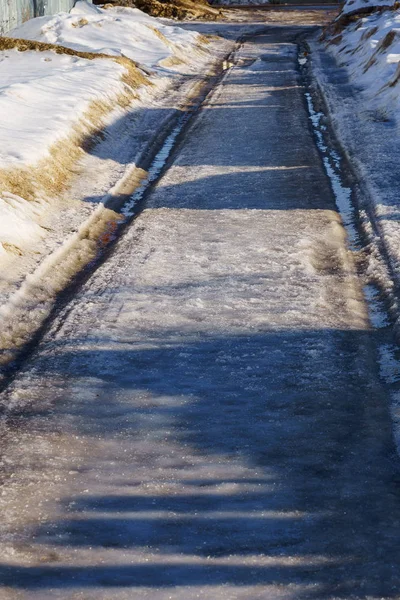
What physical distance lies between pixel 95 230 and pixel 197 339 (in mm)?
3183

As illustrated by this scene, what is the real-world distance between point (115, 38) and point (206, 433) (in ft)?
72.4

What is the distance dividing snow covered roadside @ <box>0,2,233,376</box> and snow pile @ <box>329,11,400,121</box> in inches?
149

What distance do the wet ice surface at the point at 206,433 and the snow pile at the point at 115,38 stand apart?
15.6 meters

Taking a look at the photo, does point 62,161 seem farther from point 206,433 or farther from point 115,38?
point 115,38

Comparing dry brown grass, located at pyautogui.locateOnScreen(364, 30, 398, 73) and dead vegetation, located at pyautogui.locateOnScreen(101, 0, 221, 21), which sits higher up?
dry brown grass, located at pyautogui.locateOnScreen(364, 30, 398, 73)

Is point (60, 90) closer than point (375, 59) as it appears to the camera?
Yes

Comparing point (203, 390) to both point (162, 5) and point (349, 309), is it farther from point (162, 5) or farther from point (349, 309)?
point (162, 5)

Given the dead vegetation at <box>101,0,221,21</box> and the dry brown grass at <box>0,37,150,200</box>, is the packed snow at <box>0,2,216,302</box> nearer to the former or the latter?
the dry brown grass at <box>0,37,150,200</box>

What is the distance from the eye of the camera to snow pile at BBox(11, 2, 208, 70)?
2320cm

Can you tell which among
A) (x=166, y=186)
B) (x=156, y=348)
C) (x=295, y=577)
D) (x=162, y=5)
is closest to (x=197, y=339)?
(x=156, y=348)

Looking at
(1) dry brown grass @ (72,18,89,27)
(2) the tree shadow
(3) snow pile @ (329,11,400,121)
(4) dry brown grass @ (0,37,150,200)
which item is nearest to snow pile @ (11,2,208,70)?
(1) dry brown grass @ (72,18,89,27)

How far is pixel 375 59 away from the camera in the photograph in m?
20.5

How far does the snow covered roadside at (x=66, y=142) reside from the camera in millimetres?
7812

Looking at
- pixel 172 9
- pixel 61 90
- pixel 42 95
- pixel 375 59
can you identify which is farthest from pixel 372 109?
pixel 172 9
